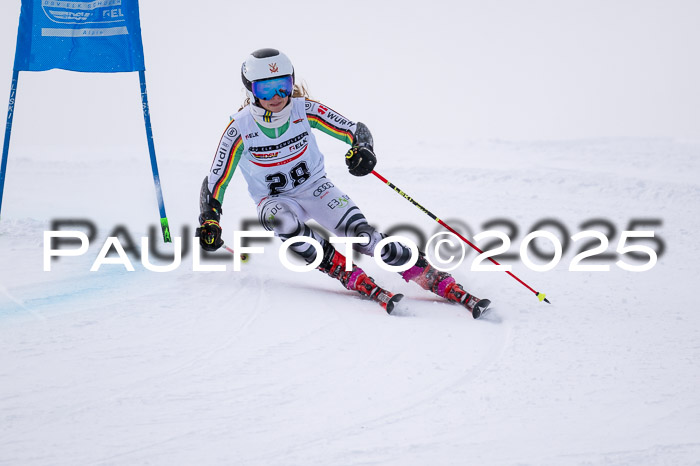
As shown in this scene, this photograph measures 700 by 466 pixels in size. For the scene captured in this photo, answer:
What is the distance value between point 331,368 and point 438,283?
1.41 meters

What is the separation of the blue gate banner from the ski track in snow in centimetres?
146

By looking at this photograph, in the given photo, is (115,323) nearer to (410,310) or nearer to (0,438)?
(0,438)

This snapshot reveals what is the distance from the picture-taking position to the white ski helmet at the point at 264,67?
4488 millimetres

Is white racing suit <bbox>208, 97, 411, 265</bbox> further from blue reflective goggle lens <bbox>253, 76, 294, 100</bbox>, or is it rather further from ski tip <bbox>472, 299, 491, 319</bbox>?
ski tip <bbox>472, 299, 491, 319</bbox>

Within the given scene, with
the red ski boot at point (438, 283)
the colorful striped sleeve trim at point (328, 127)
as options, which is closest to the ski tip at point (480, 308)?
the red ski boot at point (438, 283)

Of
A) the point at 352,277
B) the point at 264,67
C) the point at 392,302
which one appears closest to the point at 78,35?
the point at 264,67

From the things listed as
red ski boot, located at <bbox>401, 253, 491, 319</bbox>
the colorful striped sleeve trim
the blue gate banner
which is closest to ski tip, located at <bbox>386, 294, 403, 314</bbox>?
red ski boot, located at <bbox>401, 253, 491, 319</bbox>

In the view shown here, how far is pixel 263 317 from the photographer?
4285 millimetres

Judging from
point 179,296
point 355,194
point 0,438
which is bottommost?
point 0,438

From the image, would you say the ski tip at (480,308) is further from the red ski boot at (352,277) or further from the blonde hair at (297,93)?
the blonde hair at (297,93)

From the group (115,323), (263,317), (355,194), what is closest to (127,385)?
(115,323)

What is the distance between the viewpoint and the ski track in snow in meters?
2.81

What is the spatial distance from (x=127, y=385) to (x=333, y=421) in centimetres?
101

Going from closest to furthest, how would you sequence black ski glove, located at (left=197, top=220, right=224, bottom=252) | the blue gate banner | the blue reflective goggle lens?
1. the blue reflective goggle lens
2. black ski glove, located at (left=197, top=220, right=224, bottom=252)
3. the blue gate banner
